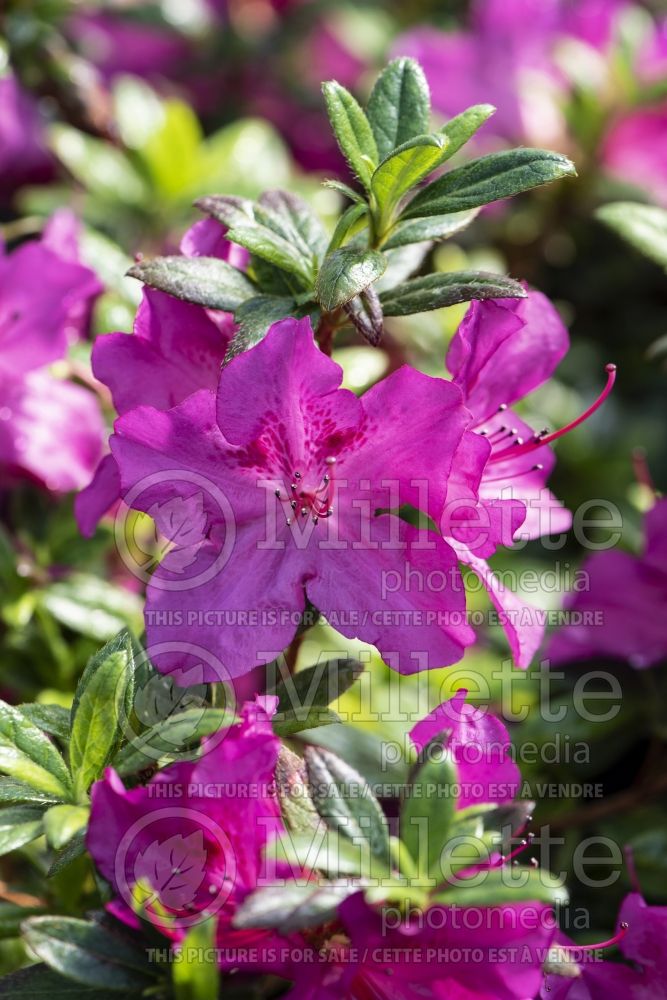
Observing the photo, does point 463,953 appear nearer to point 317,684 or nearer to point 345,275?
point 317,684

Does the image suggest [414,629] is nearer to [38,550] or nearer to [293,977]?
[293,977]

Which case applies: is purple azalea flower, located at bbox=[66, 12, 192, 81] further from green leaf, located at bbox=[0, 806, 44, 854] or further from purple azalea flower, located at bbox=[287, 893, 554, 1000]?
purple azalea flower, located at bbox=[287, 893, 554, 1000]

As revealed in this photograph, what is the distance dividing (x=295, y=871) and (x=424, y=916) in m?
0.10

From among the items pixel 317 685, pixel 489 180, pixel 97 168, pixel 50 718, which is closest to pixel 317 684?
pixel 317 685

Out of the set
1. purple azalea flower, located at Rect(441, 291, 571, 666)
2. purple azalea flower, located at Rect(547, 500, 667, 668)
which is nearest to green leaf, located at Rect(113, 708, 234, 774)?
purple azalea flower, located at Rect(441, 291, 571, 666)

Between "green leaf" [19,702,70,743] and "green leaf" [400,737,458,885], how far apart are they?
0.30 m

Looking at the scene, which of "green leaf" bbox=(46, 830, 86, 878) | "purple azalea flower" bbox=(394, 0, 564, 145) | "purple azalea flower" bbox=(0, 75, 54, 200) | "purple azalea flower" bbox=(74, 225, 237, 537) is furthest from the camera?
"purple azalea flower" bbox=(394, 0, 564, 145)

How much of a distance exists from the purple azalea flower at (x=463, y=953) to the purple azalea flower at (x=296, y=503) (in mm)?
184

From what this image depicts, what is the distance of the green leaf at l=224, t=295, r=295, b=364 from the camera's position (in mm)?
878

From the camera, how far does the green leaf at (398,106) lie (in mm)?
995

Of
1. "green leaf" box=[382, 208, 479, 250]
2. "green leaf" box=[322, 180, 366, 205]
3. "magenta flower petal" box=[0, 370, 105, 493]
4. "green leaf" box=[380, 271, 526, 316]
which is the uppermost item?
"green leaf" box=[322, 180, 366, 205]

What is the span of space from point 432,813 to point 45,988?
327 millimetres

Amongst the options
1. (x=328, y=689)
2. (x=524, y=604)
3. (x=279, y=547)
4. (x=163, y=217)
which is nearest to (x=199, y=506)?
(x=279, y=547)

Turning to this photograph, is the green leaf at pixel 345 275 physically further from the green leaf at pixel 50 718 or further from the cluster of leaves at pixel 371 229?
the green leaf at pixel 50 718
